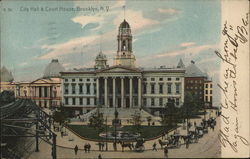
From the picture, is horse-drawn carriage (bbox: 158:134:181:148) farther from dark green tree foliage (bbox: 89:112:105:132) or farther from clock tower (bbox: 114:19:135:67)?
clock tower (bbox: 114:19:135:67)

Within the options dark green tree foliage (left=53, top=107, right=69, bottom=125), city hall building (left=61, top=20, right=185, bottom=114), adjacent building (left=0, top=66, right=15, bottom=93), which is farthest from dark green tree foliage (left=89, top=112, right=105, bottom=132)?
adjacent building (left=0, top=66, right=15, bottom=93)

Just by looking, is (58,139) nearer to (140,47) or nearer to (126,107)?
(126,107)

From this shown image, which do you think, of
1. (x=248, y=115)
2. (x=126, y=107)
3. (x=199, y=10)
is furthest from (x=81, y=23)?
(x=248, y=115)

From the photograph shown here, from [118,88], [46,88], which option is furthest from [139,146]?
[46,88]

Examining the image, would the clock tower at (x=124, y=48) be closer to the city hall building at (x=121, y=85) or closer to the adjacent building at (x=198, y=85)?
the city hall building at (x=121, y=85)

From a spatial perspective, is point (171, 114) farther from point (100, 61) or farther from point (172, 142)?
point (100, 61)

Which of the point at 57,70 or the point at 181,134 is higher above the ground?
the point at 57,70

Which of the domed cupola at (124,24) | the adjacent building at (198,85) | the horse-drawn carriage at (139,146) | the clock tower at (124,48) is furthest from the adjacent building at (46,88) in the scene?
the adjacent building at (198,85)
